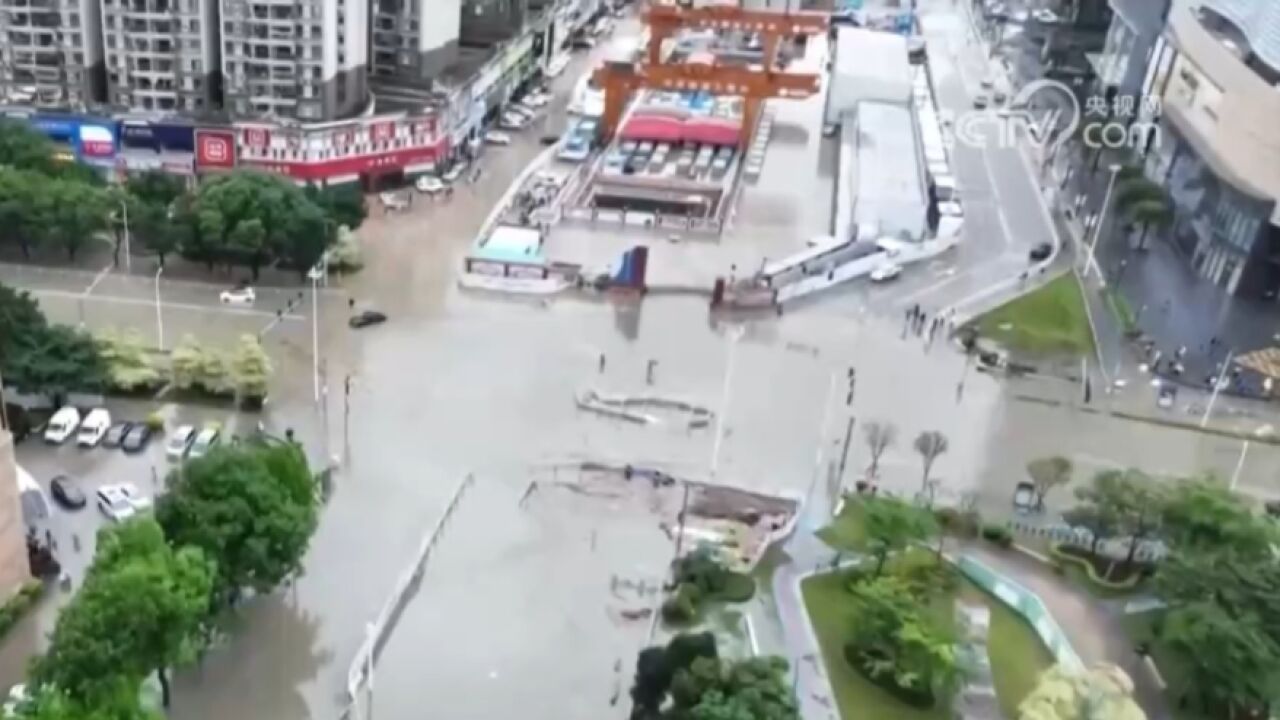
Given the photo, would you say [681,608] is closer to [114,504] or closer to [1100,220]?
[114,504]

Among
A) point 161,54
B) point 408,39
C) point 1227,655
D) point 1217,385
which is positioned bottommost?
point 1217,385

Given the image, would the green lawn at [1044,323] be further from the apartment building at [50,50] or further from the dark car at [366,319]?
the apartment building at [50,50]

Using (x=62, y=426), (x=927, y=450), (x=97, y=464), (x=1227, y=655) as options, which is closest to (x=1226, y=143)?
(x=927, y=450)

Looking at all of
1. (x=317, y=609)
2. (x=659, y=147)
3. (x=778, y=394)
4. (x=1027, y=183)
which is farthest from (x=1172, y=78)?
(x=317, y=609)

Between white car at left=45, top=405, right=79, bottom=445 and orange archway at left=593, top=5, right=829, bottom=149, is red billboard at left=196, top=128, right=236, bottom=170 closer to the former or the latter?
white car at left=45, top=405, right=79, bottom=445

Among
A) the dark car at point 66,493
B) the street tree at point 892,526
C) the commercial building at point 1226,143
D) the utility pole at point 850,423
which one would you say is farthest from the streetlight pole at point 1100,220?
the dark car at point 66,493

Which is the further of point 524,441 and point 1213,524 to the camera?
point 524,441

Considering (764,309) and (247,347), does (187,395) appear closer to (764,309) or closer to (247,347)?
(247,347)

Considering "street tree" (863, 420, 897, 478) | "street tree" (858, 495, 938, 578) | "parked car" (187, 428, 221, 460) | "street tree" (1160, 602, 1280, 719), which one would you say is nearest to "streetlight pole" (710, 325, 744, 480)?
"street tree" (863, 420, 897, 478)
